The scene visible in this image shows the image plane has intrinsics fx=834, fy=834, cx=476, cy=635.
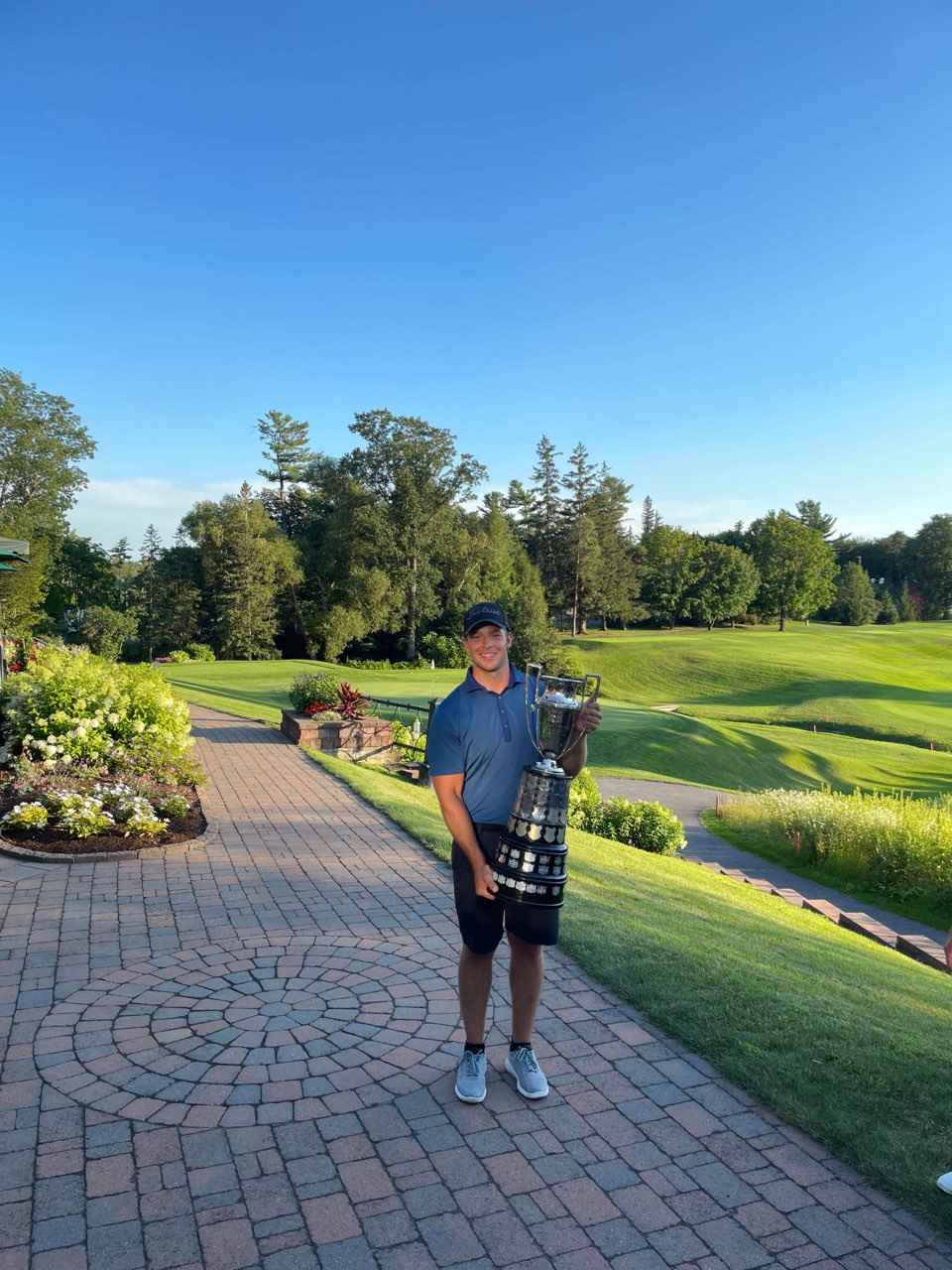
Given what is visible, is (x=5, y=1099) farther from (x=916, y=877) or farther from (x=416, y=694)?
(x=416, y=694)

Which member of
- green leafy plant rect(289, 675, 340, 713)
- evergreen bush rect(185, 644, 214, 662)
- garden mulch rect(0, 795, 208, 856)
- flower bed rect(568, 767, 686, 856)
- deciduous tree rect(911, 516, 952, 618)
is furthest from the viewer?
deciduous tree rect(911, 516, 952, 618)

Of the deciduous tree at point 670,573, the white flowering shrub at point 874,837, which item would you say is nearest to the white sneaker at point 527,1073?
the white flowering shrub at point 874,837

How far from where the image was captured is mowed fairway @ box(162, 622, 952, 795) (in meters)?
22.5

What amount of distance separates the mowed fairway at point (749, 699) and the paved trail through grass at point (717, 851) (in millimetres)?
1360

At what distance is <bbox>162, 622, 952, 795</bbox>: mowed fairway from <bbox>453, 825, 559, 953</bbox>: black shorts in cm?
1598

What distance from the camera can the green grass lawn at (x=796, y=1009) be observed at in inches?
128

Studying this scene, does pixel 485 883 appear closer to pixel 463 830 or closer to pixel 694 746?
pixel 463 830

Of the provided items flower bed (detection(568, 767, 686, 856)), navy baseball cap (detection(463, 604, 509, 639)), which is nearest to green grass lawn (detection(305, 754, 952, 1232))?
navy baseball cap (detection(463, 604, 509, 639))

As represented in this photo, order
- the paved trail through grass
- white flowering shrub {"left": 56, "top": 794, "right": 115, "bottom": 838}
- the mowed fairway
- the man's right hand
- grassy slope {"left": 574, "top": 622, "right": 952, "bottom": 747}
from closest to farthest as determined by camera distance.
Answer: the man's right hand, white flowering shrub {"left": 56, "top": 794, "right": 115, "bottom": 838}, the paved trail through grass, the mowed fairway, grassy slope {"left": 574, "top": 622, "right": 952, "bottom": 747}

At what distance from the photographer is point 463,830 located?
3.37m

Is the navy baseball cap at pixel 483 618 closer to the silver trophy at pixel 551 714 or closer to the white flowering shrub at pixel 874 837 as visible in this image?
the silver trophy at pixel 551 714

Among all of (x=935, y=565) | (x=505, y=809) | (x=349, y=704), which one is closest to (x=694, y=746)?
(x=349, y=704)

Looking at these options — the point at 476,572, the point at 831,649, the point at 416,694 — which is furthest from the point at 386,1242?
the point at 831,649

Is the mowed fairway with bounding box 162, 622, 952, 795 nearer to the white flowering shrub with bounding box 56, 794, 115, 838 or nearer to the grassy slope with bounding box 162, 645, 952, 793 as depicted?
the grassy slope with bounding box 162, 645, 952, 793
